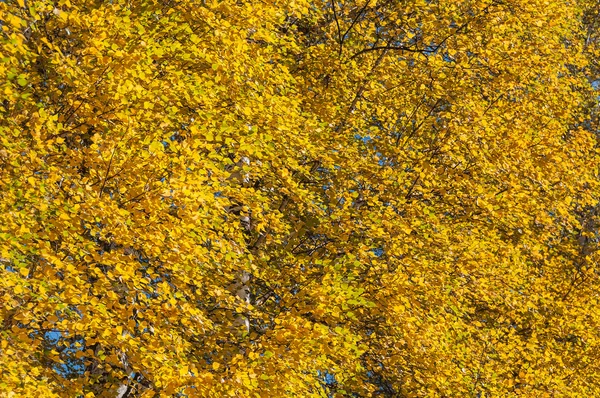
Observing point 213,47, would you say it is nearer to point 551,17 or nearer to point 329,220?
point 329,220

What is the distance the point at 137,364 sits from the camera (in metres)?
9.53

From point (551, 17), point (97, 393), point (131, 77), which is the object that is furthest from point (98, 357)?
point (551, 17)

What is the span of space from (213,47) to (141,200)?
3.42 meters

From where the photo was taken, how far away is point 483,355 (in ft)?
44.4

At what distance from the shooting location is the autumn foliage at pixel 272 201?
9234mm

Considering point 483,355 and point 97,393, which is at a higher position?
point 483,355

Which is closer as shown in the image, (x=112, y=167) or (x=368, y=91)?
(x=112, y=167)

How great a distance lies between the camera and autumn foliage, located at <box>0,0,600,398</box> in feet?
30.3

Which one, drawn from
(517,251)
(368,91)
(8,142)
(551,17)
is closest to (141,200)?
(8,142)

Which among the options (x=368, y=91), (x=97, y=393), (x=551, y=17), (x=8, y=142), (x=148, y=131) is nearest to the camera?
(x=8, y=142)

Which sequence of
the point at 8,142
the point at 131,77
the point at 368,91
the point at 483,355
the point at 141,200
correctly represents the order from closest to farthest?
1. the point at 8,142
2. the point at 141,200
3. the point at 131,77
4. the point at 483,355
5. the point at 368,91

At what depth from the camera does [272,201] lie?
49.5ft

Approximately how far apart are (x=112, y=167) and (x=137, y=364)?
256 centimetres

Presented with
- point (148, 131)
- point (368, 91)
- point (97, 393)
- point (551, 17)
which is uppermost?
point (551, 17)
